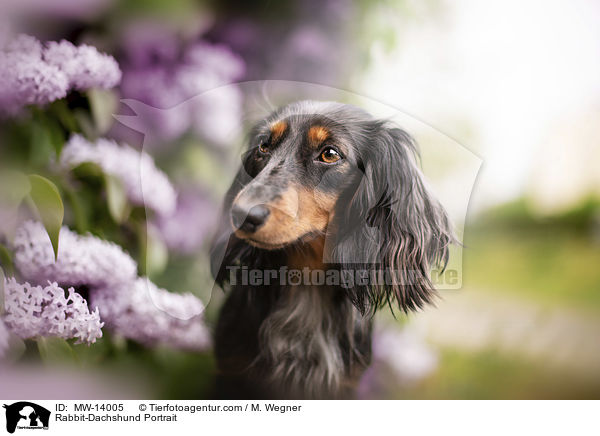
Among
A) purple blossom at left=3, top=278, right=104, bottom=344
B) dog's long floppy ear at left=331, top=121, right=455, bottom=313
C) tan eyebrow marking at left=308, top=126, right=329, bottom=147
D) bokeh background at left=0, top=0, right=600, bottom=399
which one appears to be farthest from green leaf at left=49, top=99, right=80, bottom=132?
dog's long floppy ear at left=331, top=121, right=455, bottom=313

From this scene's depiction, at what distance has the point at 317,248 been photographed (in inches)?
45.5

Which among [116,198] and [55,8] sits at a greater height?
[55,8]

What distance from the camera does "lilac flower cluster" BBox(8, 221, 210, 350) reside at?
1.18m

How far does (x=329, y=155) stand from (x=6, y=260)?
88cm

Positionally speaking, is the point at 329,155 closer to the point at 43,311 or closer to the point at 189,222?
the point at 189,222

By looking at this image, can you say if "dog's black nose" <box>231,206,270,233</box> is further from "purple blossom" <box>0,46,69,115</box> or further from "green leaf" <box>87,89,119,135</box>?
"purple blossom" <box>0,46,69,115</box>

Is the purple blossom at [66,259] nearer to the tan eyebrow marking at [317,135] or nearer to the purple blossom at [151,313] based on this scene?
the purple blossom at [151,313]

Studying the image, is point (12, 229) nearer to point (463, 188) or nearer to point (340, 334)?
point (340, 334)

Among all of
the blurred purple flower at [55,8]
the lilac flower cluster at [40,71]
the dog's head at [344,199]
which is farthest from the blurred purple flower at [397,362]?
the blurred purple flower at [55,8]

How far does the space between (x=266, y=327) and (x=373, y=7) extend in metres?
0.95

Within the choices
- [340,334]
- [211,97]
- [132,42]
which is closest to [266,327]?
[340,334]

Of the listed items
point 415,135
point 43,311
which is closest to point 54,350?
point 43,311

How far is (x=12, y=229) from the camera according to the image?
118 cm
